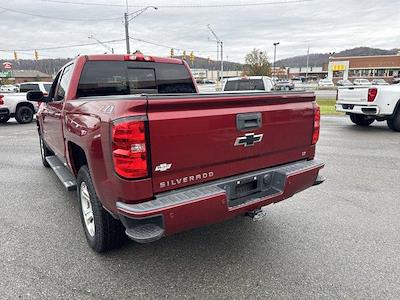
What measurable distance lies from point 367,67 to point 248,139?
9393 cm

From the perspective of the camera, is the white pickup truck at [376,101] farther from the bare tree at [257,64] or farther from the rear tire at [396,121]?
the bare tree at [257,64]

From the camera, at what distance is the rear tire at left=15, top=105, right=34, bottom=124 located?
14.3 m

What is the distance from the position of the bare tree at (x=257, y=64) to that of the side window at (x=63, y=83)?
51210mm

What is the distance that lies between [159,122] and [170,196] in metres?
0.57

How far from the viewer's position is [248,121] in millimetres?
2740

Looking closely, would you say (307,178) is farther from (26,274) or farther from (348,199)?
(26,274)

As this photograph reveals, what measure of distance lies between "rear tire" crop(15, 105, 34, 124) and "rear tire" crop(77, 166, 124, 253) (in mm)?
13199

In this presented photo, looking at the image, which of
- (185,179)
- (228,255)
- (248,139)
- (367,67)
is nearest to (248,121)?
(248,139)

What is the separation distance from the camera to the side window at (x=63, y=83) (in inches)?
160

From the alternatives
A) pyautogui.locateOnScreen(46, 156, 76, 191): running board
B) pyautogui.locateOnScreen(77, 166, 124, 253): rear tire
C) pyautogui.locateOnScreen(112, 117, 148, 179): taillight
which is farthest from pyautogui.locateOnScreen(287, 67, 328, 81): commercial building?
pyautogui.locateOnScreen(112, 117, 148, 179): taillight

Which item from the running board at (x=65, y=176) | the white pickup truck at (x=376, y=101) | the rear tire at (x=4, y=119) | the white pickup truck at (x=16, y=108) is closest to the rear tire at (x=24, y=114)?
the white pickup truck at (x=16, y=108)

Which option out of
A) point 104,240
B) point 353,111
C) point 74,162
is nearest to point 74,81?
point 74,162

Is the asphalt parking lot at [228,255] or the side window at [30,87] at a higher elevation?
the side window at [30,87]

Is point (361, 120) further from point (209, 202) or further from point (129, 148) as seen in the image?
point (129, 148)
